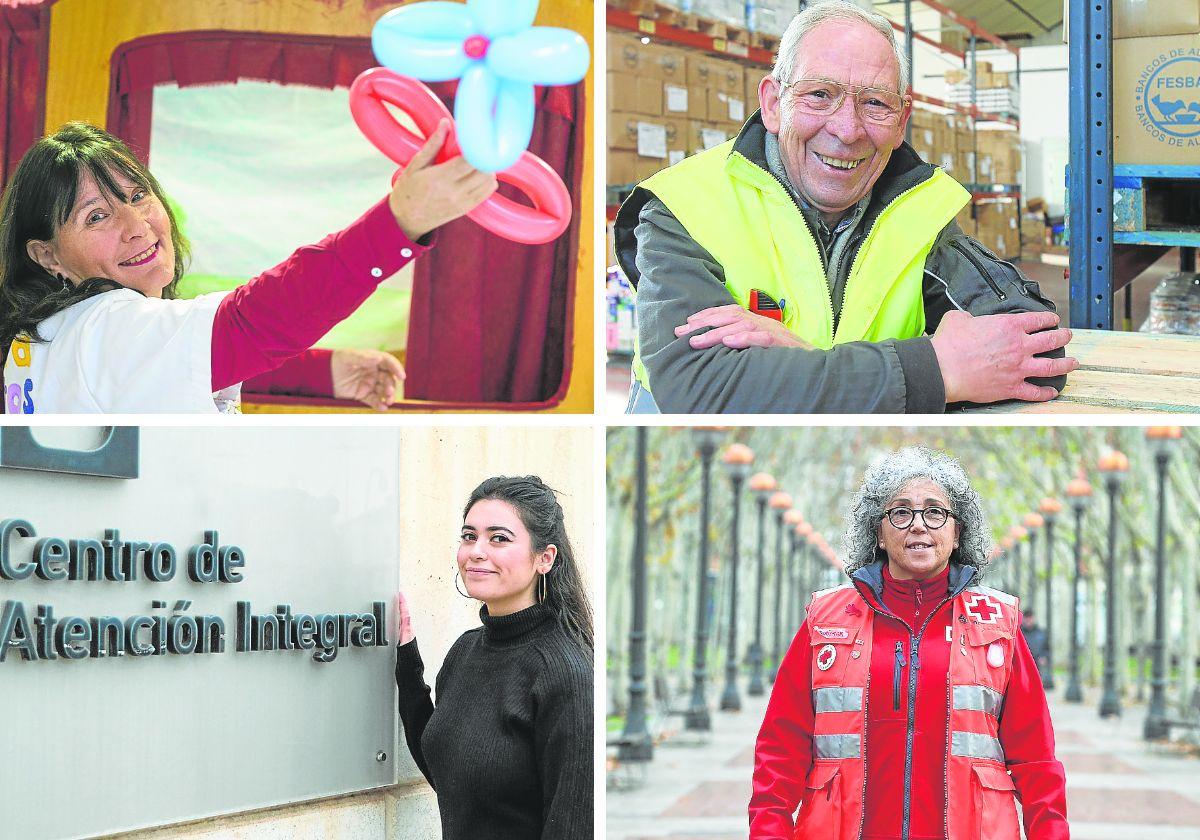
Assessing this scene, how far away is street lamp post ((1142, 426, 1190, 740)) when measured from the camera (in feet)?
36.1

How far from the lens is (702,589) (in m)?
10.7

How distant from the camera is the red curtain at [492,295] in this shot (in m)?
3.59

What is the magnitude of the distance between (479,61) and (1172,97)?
2.29 metres

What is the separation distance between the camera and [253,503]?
271cm

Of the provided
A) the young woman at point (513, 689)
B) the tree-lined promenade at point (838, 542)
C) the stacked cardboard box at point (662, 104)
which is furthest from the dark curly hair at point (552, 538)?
the tree-lined promenade at point (838, 542)

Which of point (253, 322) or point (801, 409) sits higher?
point (253, 322)

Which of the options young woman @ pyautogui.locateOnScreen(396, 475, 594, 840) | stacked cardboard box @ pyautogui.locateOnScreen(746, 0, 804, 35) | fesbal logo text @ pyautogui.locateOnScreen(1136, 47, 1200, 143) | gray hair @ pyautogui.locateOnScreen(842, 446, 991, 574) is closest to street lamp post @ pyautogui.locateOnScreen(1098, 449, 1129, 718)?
stacked cardboard box @ pyautogui.locateOnScreen(746, 0, 804, 35)

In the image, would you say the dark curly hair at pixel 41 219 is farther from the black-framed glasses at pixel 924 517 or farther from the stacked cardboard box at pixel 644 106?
the stacked cardboard box at pixel 644 106

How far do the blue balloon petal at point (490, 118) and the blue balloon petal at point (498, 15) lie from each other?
83 mm

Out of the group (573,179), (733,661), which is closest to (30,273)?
(573,179)

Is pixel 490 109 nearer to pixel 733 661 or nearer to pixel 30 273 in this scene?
pixel 30 273

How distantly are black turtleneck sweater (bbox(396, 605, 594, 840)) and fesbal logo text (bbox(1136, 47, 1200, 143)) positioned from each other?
2385mm

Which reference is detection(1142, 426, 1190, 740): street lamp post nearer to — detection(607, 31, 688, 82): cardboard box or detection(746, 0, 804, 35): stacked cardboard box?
detection(746, 0, 804, 35): stacked cardboard box

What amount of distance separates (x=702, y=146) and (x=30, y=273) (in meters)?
3.37
